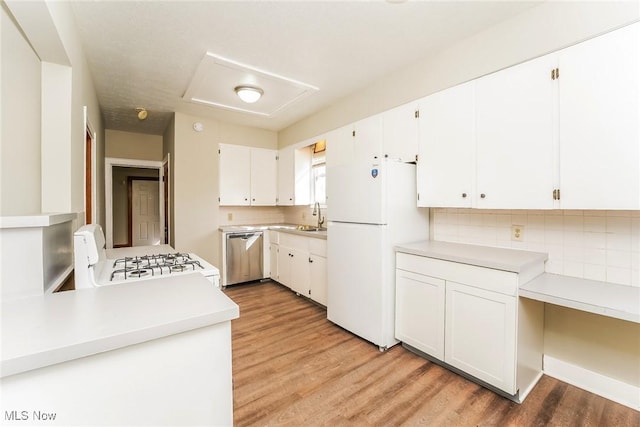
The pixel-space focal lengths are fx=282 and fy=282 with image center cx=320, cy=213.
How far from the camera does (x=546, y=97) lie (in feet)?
5.78

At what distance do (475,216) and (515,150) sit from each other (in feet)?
2.16

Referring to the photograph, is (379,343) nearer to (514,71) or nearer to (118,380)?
(118,380)

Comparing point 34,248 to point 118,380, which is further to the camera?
point 34,248

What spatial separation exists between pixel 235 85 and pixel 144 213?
5442mm

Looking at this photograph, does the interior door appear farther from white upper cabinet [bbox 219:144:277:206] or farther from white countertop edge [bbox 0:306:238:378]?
white countertop edge [bbox 0:306:238:378]

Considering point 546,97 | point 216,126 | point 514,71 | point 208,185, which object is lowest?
point 208,185

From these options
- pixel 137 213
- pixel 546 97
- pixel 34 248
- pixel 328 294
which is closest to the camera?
pixel 34 248

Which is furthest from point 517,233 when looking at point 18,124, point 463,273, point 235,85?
point 18,124

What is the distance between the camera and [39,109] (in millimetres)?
1604

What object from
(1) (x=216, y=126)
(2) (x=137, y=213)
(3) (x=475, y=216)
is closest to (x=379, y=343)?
(3) (x=475, y=216)

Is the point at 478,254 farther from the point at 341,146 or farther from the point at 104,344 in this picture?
the point at 104,344

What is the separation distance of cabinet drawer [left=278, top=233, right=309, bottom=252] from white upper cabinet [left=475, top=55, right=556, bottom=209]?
2001 mm

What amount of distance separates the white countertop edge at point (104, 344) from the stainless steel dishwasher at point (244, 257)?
3.18 meters

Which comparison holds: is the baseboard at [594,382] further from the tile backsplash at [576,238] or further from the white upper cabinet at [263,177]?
the white upper cabinet at [263,177]
